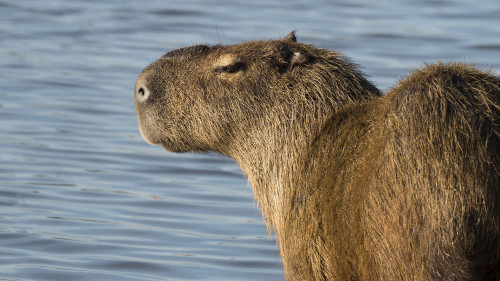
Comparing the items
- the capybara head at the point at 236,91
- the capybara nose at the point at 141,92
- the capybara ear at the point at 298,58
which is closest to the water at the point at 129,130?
the capybara head at the point at 236,91

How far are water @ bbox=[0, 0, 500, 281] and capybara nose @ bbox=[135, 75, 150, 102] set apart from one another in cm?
119

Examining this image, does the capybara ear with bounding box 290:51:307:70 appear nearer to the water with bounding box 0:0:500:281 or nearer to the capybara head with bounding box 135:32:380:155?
the capybara head with bounding box 135:32:380:155

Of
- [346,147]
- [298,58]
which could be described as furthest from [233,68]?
[346,147]

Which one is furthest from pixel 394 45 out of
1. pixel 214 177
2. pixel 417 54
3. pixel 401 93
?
pixel 401 93

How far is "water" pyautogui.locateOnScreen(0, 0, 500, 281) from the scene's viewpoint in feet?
20.6

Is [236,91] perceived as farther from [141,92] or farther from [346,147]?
[346,147]

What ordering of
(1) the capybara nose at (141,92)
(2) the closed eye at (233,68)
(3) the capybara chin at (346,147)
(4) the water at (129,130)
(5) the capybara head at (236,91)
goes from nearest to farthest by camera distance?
(3) the capybara chin at (346,147), (5) the capybara head at (236,91), (2) the closed eye at (233,68), (1) the capybara nose at (141,92), (4) the water at (129,130)

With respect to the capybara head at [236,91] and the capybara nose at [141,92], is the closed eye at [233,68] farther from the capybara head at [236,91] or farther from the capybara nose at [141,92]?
the capybara nose at [141,92]

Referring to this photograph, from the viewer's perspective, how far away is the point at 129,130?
874 centimetres

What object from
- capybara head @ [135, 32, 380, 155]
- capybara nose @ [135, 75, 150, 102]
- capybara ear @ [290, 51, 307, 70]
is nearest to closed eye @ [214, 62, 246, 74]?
capybara head @ [135, 32, 380, 155]

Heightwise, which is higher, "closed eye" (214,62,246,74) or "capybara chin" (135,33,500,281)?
"closed eye" (214,62,246,74)

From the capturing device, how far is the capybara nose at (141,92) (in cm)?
522

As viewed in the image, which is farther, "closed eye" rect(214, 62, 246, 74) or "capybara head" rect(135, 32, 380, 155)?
"closed eye" rect(214, 62, 246, 74)

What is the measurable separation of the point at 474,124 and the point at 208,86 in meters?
1.64
